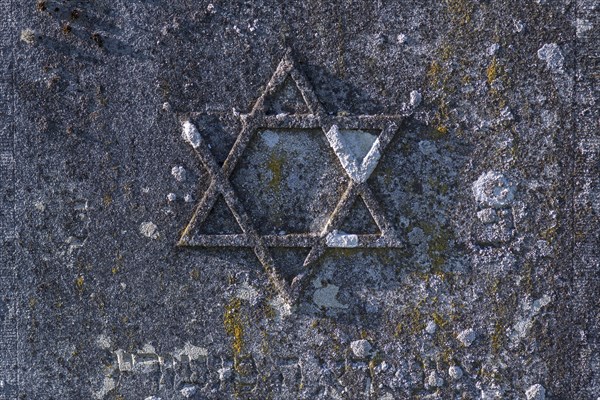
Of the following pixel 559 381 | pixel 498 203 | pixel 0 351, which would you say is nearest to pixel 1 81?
pixel 0 351

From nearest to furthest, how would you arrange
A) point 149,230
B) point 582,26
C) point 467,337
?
point 582,26, point 467,337, point 149,230

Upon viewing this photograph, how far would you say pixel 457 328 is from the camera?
3.39 metres

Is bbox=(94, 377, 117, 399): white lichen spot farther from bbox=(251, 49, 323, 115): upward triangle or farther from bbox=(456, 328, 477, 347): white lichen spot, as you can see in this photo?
bbox=(456, 328, 477, 347): white lichen spot

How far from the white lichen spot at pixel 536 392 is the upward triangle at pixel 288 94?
167 cm

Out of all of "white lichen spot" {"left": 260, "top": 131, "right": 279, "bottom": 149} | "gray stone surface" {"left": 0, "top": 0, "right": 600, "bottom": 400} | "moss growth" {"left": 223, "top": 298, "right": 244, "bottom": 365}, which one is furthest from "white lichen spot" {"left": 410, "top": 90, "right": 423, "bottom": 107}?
"moss growth" {"left": 223, "top": 298, "right": 244, "bottom": 365}

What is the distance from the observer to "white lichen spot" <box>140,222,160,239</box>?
3.47 m

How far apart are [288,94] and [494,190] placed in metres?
1.09

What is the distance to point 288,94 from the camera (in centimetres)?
338

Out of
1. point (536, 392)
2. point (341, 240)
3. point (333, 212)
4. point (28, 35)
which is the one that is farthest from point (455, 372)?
point (28, 35)

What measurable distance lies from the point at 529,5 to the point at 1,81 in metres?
2.58

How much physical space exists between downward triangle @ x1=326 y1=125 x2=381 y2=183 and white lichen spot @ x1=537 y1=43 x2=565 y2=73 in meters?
0.86

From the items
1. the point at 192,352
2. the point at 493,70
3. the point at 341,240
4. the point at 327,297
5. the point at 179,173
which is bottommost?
the point at 192,352

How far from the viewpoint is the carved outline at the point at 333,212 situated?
3.33 meters

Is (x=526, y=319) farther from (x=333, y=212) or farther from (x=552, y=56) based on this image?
(x=552, y=56)
